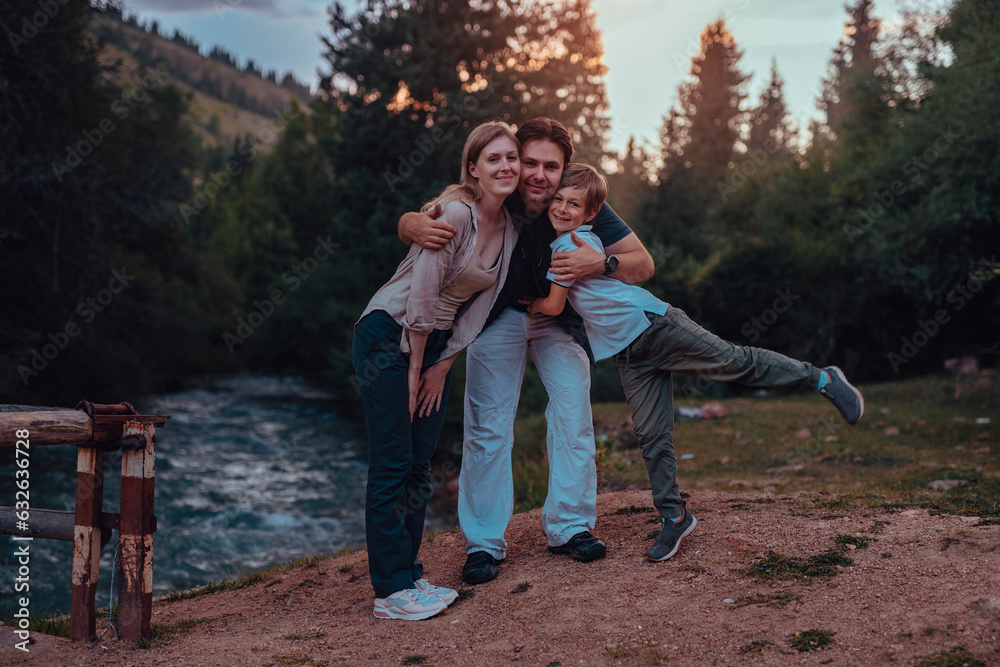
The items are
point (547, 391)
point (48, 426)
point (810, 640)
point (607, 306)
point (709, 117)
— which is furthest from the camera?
point (709, 117)

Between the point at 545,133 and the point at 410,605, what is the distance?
104 inches

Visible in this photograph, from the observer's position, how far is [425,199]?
1792 cm

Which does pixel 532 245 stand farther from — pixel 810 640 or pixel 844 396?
pixel 810 640

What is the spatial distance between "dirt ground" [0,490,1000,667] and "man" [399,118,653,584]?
0.69 feet

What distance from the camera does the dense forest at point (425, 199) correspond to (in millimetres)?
12438

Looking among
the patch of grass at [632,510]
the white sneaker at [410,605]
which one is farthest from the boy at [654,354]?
the white sneaker at [410,605]

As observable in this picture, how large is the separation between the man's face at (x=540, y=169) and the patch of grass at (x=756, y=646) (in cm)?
245

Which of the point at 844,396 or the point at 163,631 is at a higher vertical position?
the point at 844,396

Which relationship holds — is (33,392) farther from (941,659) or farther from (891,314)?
(891,314)

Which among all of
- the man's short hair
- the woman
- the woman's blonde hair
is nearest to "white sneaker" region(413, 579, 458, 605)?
the woman

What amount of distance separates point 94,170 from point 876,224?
1498cm

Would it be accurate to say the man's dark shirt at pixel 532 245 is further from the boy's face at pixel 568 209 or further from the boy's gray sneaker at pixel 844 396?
the boy's gray sneaker at pixel 844 396

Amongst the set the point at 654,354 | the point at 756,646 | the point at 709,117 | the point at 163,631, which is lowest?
the point at 163,631

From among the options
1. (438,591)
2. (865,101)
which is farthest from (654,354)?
(865,101)
